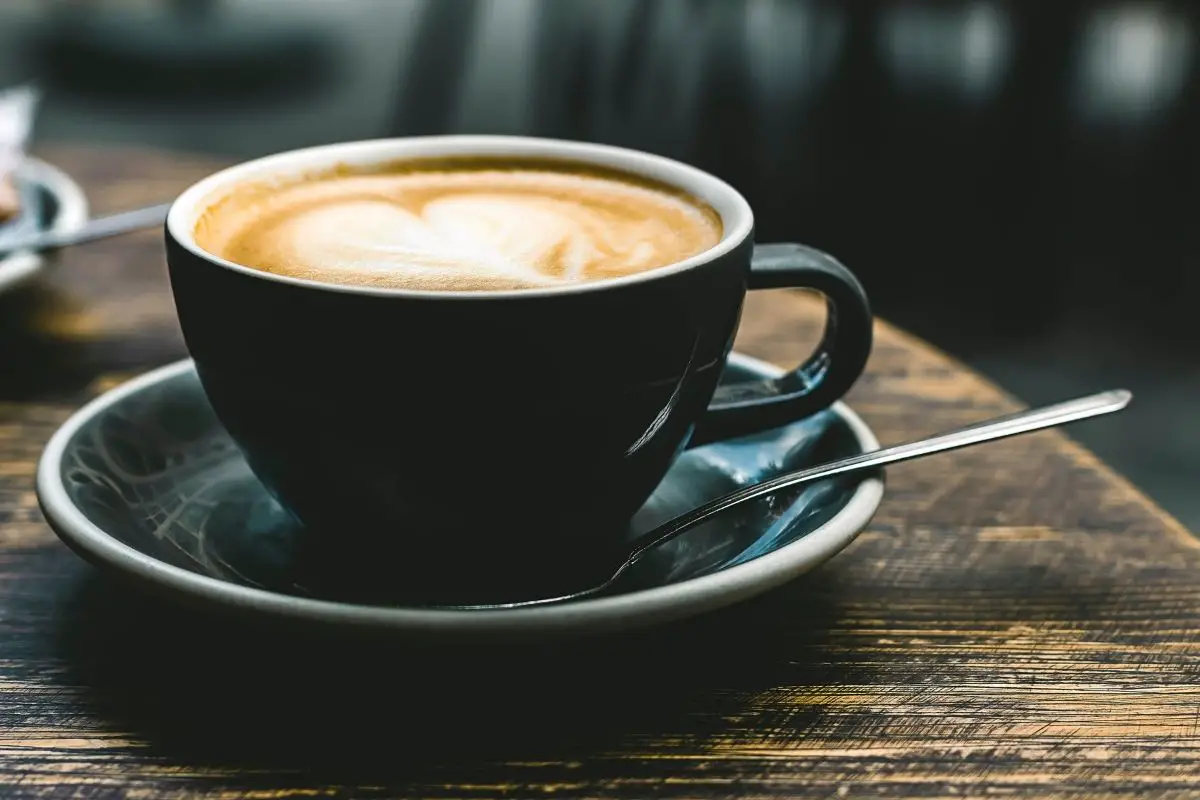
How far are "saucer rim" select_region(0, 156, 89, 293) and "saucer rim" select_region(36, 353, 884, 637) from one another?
0.30m

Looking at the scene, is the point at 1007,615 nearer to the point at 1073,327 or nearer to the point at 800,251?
the point at 800,251

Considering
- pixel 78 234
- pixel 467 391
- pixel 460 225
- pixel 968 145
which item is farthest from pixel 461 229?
pixel 968 145

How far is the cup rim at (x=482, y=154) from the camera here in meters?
0.43

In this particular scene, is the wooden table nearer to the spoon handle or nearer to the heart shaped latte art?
the spoon handle

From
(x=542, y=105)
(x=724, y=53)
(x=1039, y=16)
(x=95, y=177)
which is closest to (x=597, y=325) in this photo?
(x=95, y=177)

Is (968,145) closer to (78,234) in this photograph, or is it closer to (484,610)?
(78,234)

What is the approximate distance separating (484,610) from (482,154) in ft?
1.08

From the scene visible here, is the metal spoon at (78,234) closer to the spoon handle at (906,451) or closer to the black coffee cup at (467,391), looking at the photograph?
the black coffee cup at (467,391)

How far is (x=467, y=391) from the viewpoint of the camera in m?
0.43

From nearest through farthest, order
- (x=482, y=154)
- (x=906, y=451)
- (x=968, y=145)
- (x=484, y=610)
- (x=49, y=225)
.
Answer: (x=484, y=610), (x=906, y=451), (x=482, y=154), (x=49, y=225), (x=968, y=145)

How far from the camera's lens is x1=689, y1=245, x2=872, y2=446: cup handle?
1.77 feet

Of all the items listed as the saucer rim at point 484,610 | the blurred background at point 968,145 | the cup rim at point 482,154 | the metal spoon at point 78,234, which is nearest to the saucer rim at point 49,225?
the metal spoon at point 78,234

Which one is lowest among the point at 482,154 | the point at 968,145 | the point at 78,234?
the point at 968,145

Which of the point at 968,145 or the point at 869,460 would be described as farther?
the point at 968,145
